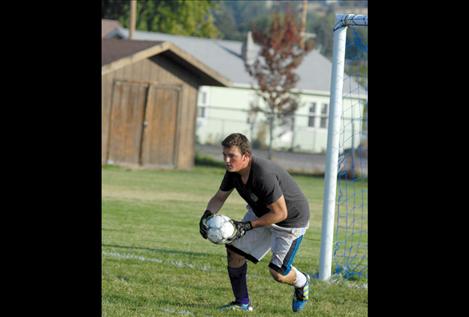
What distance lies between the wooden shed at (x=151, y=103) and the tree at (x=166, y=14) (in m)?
33.7

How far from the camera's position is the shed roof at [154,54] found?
31.1 metres

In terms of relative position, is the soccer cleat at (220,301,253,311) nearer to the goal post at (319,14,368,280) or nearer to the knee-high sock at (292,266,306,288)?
the knee-high sock at (292,266,306,288)

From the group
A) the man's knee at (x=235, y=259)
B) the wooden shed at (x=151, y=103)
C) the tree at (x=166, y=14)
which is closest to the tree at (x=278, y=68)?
the wooden shed at (x=151, y=103)

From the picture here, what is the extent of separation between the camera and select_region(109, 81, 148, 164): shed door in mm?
31969

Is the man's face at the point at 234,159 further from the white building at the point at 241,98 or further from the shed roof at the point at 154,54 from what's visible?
the white building at the point at 241,98

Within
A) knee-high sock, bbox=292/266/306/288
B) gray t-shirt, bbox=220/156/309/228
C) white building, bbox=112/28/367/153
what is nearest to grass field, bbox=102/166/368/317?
knee-high sock, bbox=292/266/306/288

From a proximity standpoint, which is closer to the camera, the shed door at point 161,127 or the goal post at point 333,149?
the goal post at point 333,149

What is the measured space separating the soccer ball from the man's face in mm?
462
